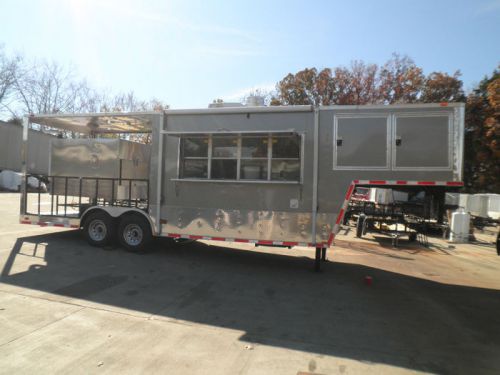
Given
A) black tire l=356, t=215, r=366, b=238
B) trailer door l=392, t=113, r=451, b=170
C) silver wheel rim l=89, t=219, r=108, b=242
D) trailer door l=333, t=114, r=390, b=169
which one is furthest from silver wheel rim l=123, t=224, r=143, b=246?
black tire l=356, t=215, r=366, b=238

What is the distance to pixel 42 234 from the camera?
930cm

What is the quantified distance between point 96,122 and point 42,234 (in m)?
3.48

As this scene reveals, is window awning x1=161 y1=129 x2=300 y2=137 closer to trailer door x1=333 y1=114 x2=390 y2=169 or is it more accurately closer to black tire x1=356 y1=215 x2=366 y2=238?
trailer door x1=333 y1=114 x2=390 y2=169

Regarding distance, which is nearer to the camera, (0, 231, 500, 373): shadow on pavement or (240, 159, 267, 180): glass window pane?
(0, 231, 500, 373): shadow on pavement

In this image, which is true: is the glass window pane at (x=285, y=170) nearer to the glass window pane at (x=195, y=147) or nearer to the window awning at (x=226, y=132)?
the window awning at (x=226, y=132)

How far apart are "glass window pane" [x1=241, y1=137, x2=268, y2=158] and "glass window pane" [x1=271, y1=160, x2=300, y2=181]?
1.05 feet

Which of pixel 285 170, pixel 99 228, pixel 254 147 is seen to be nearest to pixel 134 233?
pixel 99 228

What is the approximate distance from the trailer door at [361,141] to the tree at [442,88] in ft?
55.3

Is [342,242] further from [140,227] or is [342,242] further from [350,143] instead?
[140,227]

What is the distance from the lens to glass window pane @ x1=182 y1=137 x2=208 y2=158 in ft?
23.4

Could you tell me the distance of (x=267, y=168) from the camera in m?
6.76

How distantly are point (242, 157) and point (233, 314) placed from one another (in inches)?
129

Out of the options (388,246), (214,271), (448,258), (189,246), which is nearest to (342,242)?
(388,246)

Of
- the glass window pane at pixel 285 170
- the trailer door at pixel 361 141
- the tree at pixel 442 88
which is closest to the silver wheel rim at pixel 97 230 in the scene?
the glass window pane at pixel 285 170
